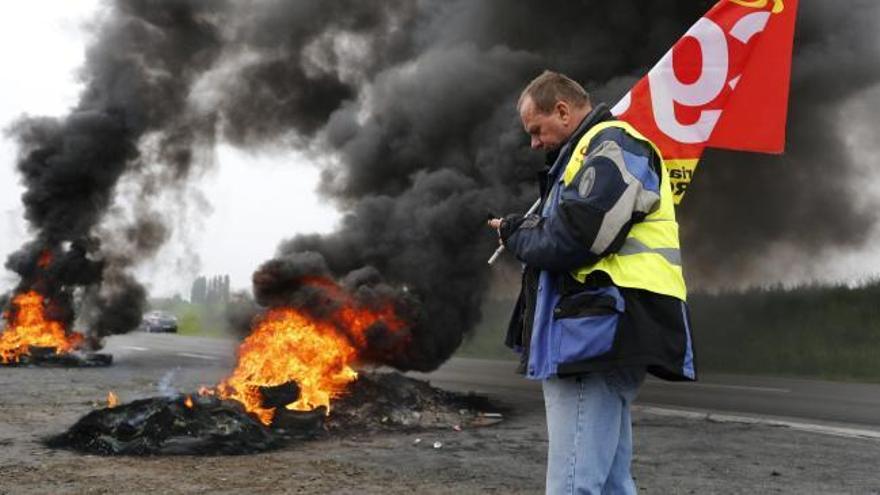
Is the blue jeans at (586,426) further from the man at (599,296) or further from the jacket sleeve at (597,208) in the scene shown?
the jacket sleeve at (597,208)

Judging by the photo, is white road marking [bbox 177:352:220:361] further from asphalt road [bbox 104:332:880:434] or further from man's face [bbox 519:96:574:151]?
man's face [bbox 519:96:574:151]

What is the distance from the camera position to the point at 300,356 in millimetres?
9586

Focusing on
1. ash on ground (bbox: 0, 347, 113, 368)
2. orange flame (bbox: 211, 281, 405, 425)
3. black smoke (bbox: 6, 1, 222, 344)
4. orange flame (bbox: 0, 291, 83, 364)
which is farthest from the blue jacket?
black smoke (bbox: 6, 1, 222, 344)

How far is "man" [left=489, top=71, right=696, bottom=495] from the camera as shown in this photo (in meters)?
2.33

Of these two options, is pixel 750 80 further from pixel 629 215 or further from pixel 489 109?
pixel 489 109

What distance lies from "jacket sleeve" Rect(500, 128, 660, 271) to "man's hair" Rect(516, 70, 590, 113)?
0.23 m

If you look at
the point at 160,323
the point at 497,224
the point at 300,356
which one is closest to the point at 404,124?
the point at 300,356

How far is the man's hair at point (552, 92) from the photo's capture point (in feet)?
8.68

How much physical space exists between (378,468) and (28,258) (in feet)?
60.0

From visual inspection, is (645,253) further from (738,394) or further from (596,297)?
(738,394)

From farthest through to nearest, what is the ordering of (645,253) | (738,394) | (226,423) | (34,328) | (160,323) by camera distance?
(160,323) → (34,328) → (738,394) → (226,423) → (645,253)

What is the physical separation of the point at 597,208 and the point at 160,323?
42.3 metres

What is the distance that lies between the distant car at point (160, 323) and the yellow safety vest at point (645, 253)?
41877 millimetres

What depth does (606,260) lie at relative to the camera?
94.5 inches
